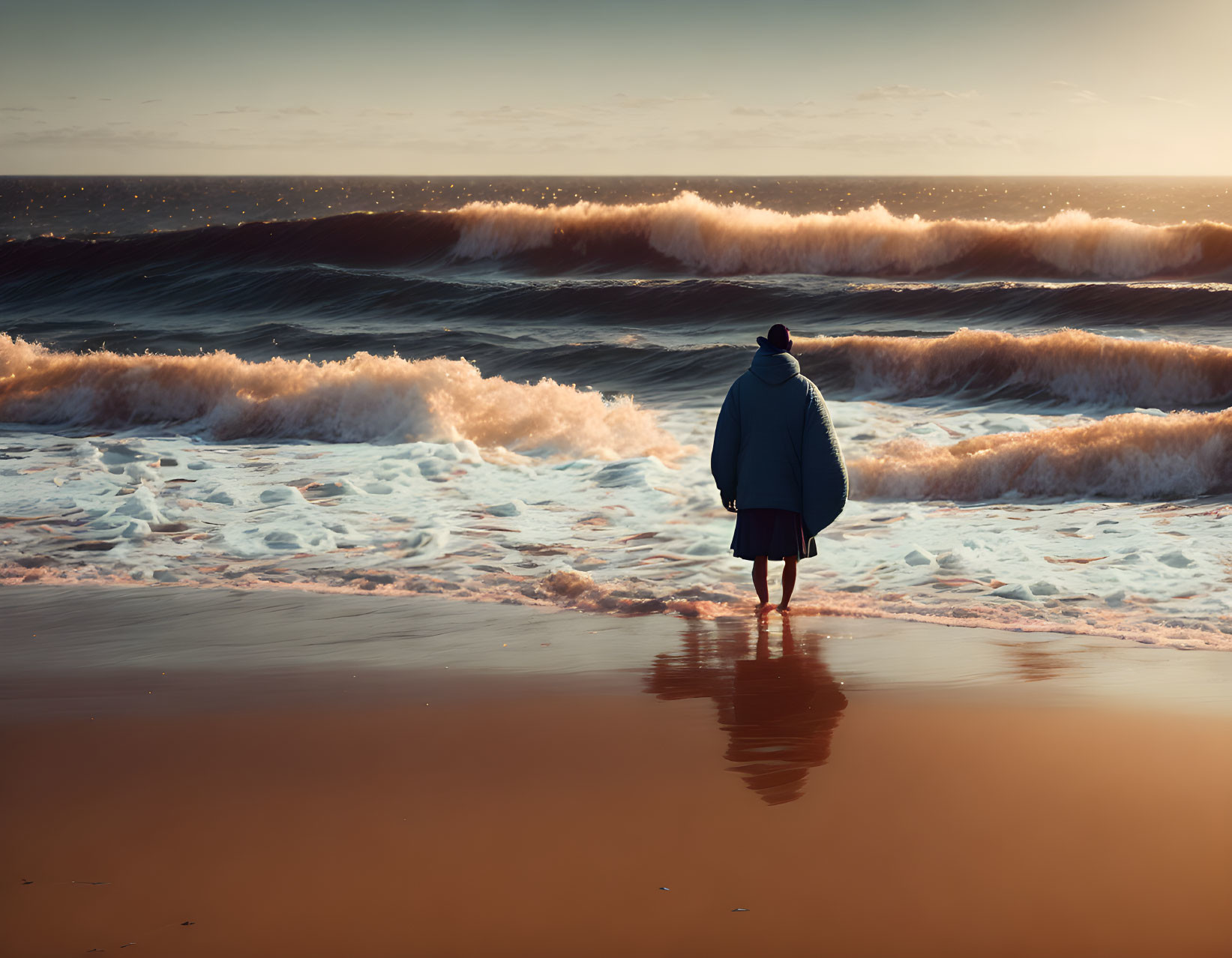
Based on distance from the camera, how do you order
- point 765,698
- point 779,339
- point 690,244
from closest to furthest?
point 765,698 → point 779,339 → point 690,244

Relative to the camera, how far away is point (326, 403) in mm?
13148

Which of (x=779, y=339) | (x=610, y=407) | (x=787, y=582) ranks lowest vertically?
(x=787, y=582)

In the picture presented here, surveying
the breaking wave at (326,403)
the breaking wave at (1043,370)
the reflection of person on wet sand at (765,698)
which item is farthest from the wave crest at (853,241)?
the reflection of person on wet sand at (765,698)

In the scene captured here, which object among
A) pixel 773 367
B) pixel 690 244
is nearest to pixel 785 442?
pixel 773 367

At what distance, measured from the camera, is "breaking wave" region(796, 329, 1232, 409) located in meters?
14.1

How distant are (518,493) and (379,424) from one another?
4094mm

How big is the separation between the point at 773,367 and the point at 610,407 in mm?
7863

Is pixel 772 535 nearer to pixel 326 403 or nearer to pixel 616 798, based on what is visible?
pixel 616 798

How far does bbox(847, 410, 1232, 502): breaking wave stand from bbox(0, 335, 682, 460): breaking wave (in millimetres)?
2499

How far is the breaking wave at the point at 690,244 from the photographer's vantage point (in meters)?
26.2

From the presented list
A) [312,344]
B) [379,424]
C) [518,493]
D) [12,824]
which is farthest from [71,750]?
[312,344]

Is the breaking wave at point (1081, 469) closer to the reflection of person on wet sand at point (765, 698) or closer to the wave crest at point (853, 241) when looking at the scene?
the reflection of person on wet sand at point (765, 698)

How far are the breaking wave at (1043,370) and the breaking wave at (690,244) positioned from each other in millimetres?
12044

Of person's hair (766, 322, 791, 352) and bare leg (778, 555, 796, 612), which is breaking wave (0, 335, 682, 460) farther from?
person's hair (766, 322, 791, 352)
